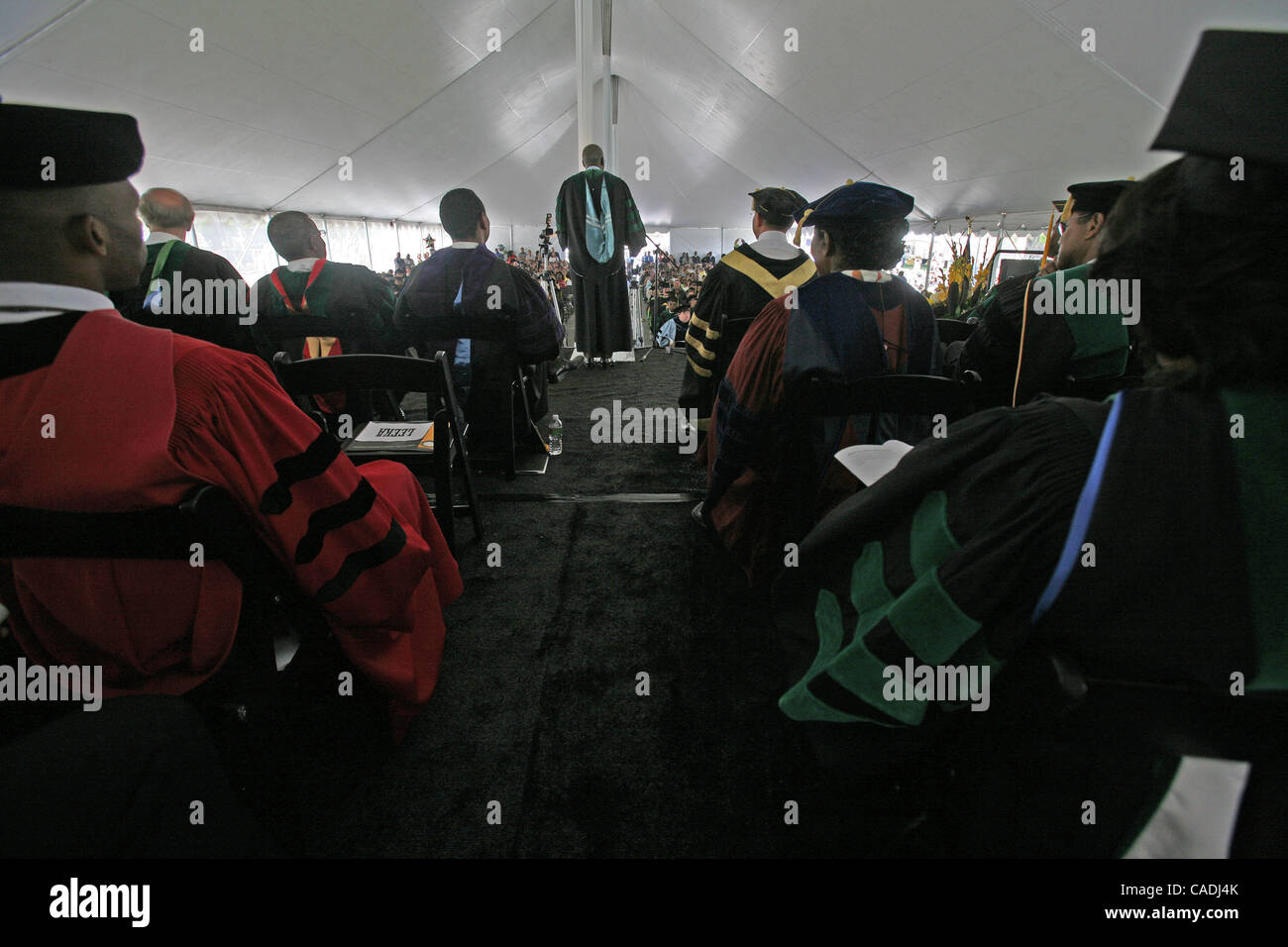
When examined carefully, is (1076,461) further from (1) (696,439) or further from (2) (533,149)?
(2) (533,149)

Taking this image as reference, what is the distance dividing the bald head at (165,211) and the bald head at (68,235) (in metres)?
2.39

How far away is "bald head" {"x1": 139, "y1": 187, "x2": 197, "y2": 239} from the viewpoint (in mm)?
2736

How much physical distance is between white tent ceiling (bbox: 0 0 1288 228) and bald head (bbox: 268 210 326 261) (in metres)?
3.96

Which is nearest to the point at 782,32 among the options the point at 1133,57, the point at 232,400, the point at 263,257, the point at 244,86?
the point at 1133,57

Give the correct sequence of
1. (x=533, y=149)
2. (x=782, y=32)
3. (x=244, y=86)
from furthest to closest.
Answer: (x=533, y=149)
(x=782, y=32)
(x=244, y=86)

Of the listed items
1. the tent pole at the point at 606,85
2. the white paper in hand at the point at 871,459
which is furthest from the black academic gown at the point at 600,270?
the white paper in hand at the point at 871,459

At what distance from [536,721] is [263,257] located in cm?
1340

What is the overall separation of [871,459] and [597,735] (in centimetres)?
102

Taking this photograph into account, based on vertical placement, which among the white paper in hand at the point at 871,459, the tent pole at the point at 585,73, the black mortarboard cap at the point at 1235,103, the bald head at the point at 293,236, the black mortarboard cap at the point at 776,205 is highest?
the tent pole at the point at 585,73

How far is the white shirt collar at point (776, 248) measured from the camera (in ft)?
9.64

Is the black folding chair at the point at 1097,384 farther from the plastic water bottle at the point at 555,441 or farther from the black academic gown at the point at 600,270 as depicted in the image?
the black academic gown at the point at 600,270

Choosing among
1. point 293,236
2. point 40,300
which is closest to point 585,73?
point 293,236

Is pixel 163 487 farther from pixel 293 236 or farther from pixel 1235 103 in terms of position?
pixel 293 236

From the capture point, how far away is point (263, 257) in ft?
37.8
